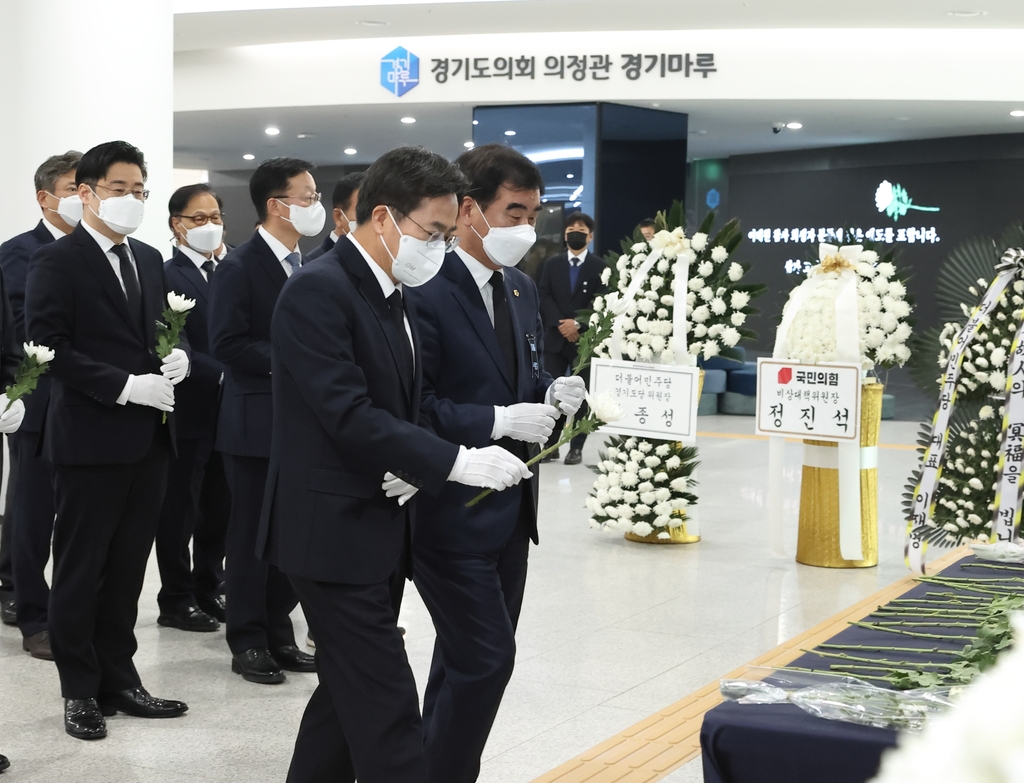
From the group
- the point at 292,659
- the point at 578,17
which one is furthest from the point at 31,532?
the point at 578,17

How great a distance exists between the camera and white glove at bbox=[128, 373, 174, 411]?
3764 mm

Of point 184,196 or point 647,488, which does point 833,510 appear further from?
point 184,196

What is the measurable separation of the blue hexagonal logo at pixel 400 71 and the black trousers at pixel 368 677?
39.1 feet

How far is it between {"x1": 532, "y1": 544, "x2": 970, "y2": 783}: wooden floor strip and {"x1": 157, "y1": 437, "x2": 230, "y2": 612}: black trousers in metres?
2.16

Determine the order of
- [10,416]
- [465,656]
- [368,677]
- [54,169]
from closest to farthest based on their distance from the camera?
1. [368,677]
2. [465,656]
3. [10,416]
4. [54,169]

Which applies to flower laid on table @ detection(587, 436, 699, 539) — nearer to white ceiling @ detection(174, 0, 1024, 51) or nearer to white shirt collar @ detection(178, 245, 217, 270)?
white shirt collar @ detection(178, 245, 217, 270)

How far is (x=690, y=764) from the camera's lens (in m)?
3.59

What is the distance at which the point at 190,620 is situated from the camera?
5109 mm

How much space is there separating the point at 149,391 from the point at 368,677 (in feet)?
5.36

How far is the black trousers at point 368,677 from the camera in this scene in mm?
2459

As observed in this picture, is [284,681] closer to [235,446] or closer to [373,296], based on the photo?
[235,446]

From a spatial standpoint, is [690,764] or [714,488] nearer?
[690,764]

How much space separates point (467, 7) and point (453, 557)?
9491mm

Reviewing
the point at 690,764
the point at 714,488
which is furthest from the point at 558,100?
the point at 690,764
